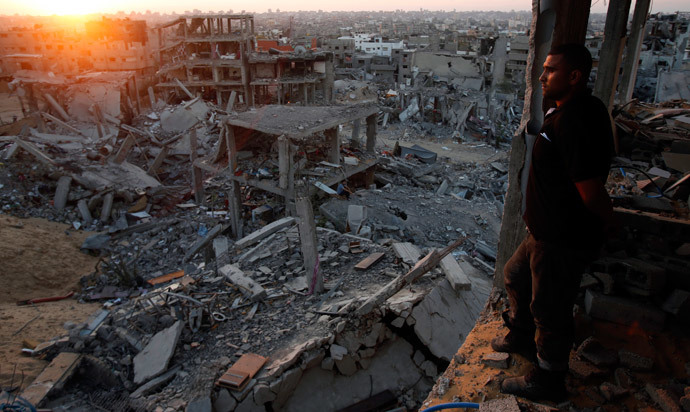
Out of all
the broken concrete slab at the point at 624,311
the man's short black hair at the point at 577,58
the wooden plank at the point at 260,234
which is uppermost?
the man's short black hair at the point at 577,58

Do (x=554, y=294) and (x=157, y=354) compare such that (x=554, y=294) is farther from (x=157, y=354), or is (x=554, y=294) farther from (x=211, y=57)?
(x=211, y=57)

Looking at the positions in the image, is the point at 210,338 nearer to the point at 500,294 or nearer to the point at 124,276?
the point at 500,294

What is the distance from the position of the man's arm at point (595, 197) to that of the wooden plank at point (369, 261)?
4706 mm

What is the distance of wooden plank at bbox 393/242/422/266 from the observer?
267 inches

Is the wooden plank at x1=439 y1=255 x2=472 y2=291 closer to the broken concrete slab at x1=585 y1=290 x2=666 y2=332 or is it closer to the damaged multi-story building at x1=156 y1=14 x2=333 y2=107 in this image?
the broken concrete slab at x1=585 y1=290 x2=666 y2=332

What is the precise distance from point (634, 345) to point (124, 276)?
32.4 ft

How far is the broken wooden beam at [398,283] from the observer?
17.2ft

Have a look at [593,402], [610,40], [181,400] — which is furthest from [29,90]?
[593,402]

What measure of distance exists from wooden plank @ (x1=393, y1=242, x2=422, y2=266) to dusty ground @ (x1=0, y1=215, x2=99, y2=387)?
213 inches

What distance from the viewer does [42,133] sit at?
57.3 feet

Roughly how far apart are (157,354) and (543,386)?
4598mm

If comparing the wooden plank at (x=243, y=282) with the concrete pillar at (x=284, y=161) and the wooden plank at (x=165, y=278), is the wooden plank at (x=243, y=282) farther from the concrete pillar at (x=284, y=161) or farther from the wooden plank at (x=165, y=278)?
the concrete pillar at (x=284, y=161)

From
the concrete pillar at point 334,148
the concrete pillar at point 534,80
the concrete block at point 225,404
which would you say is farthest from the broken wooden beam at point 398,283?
the concrete pillar at point 334,148

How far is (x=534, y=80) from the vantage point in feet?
11.2
